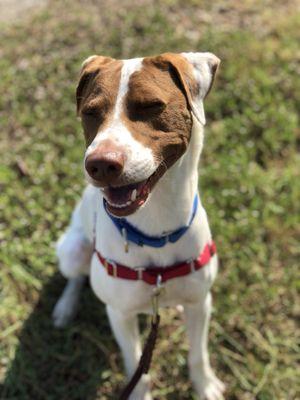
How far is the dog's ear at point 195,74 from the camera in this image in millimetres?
2467

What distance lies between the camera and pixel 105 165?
2178mm

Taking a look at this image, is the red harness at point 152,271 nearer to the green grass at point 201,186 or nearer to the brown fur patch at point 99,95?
the brown fur patch at point 99,95

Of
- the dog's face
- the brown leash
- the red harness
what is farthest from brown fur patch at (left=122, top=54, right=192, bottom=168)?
the brown leash

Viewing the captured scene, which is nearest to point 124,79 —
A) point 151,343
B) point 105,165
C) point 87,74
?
point 87,74

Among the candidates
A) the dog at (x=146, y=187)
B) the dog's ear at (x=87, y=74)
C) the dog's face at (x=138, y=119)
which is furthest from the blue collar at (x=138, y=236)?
the dog's ear at (x=87, y=74)

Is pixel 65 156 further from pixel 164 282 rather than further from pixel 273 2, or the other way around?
pixel 273 2

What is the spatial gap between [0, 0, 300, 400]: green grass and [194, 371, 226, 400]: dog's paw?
127 mm

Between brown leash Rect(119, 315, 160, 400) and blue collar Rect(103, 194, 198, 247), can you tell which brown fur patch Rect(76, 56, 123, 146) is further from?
brown leash Rect(119, 315, 160, 400)

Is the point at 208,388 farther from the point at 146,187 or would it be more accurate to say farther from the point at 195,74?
the point at 195,74

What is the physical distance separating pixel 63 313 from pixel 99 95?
2220mm

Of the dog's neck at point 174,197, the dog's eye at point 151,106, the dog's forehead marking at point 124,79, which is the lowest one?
the dog's neck at point 174,197

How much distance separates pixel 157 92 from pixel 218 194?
7.91 feet

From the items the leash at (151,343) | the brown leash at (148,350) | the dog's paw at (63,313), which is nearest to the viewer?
the leash at (151,343)

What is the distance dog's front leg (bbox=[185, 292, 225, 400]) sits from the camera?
10.9ft
